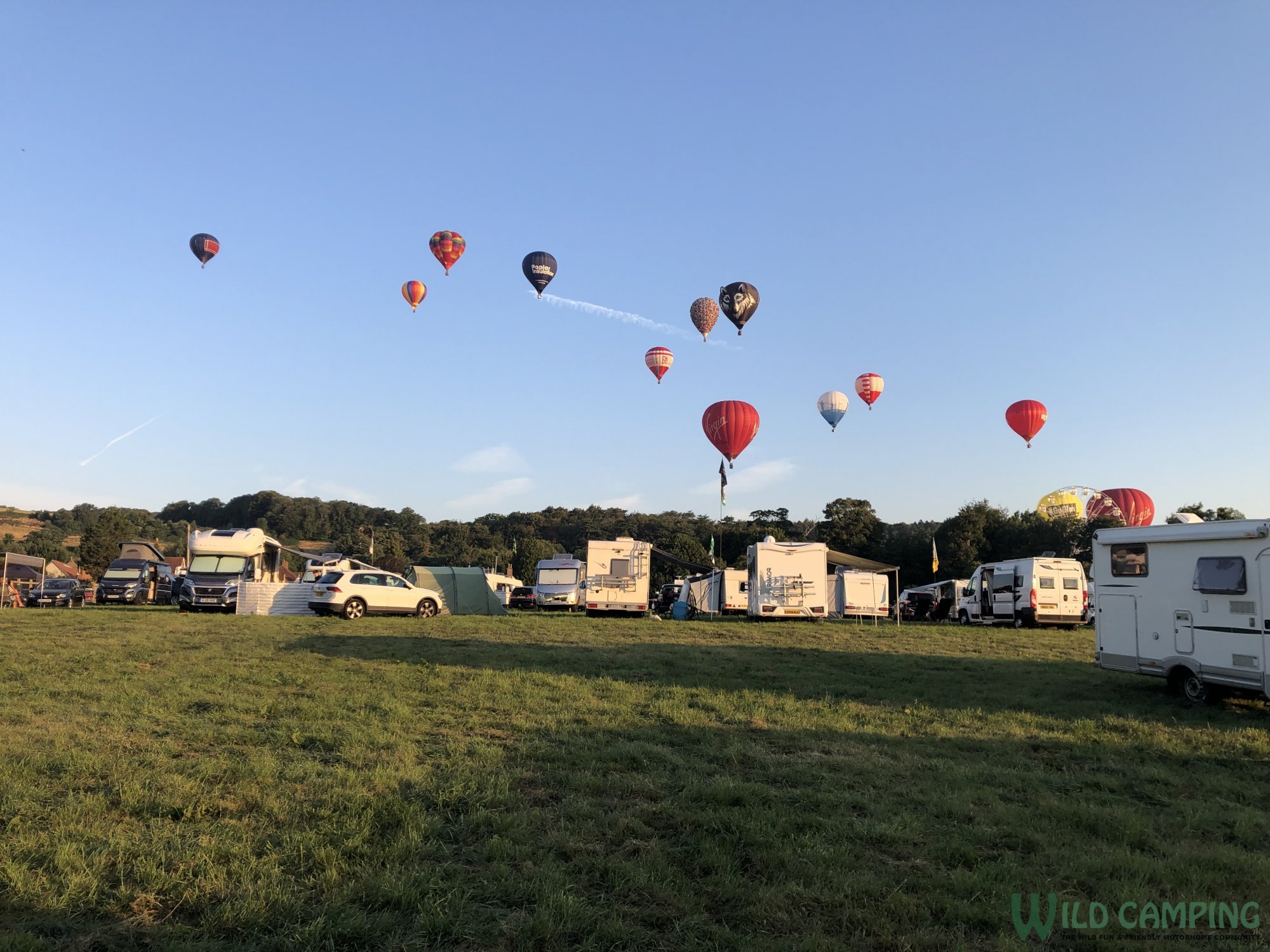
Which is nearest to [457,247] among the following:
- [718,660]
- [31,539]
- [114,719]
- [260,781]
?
[718,660]

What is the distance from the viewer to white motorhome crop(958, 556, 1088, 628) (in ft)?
82.0

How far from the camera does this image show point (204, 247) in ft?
124

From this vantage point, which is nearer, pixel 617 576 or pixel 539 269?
pixel 617 576

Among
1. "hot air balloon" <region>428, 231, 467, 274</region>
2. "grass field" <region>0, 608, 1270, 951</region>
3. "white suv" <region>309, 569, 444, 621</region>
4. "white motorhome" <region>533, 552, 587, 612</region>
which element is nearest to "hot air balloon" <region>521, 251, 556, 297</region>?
"hot air balloon" <region>428, 231, 467, 274</region>

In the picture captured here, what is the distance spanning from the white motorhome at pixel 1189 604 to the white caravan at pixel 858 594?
702 inches

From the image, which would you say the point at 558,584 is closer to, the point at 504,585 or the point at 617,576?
the point at 617,576

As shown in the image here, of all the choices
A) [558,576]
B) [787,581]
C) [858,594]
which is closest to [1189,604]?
[787,581]

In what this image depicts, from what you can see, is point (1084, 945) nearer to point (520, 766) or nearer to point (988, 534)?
point (520, 766)

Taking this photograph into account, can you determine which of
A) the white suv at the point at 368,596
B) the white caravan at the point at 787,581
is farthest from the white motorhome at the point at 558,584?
the white suv at the point at 368,596

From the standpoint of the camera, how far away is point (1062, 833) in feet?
17.8

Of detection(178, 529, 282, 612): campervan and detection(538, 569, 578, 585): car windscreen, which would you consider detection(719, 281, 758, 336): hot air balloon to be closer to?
detection(538, 569, 578, 585): car windscreen

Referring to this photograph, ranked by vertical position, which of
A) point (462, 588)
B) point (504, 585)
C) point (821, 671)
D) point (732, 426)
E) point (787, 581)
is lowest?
point (821, 671)

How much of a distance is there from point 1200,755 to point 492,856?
23.9 feet

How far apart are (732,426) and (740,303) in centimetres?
502
